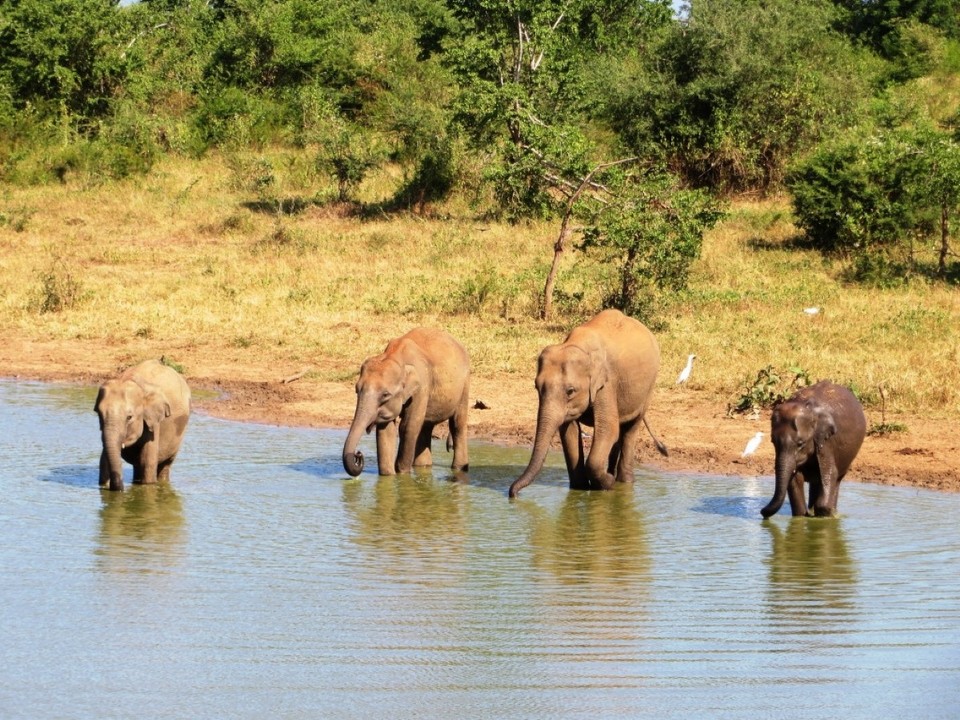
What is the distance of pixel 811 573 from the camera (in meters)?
8.55

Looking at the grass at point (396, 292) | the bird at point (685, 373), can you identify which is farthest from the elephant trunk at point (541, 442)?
the bird at point (685, 373)

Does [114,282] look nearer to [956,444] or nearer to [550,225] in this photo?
[550,225]

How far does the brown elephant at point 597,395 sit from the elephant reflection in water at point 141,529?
94.0 inches

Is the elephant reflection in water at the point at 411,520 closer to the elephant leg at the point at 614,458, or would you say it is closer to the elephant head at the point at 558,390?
the elephant head at the point at 558,390

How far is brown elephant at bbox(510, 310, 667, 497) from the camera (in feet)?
34.4

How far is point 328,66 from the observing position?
109ft

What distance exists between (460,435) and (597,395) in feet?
4.79

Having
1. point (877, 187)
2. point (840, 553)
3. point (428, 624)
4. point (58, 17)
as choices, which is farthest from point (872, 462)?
point (58, 17)

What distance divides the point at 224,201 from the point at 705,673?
21186mm

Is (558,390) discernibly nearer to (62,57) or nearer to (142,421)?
(142,421)

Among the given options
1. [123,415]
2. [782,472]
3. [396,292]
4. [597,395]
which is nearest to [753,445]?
[597,395]

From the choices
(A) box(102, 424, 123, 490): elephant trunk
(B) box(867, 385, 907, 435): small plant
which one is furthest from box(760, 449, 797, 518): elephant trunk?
(A) box(102, 424, 123, 490): elephant trunk

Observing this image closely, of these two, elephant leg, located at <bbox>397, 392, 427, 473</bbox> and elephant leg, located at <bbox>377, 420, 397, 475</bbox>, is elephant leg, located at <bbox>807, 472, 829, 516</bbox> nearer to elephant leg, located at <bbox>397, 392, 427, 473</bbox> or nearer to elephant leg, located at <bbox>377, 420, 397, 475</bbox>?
elephant leg, located at <bbox>397, 392, 427, 473</bbox>

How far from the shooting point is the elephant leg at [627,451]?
11.5 meters
